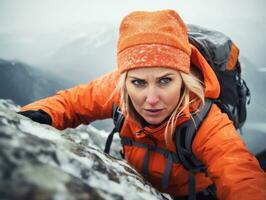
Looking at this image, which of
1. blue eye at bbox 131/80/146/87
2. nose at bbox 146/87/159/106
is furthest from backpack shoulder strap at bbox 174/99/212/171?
blue eye at bbox 131/80/146/87

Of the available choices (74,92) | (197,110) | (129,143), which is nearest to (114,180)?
(197,110)

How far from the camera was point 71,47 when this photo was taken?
7138cm

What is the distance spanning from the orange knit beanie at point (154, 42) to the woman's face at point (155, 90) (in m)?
0.07

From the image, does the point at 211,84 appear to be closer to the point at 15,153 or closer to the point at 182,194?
the point at 182,194

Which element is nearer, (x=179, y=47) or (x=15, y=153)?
(x=15, y=153)

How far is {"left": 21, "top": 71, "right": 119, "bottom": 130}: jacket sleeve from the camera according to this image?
315 centimetres

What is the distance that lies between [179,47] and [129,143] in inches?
46.2

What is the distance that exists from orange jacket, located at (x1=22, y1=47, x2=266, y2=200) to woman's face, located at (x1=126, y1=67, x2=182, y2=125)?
156 mm

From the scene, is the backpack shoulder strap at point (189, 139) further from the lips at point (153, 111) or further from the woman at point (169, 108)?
the lips at point (153, 111)

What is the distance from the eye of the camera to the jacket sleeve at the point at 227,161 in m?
1.93

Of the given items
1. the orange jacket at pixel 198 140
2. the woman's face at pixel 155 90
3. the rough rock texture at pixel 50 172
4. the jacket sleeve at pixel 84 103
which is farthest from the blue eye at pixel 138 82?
the rough rock texture at pixel 50 172

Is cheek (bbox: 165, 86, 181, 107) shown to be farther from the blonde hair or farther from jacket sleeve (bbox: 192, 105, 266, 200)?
jacket sleeve (bbox: 192, 105, 266, 200)

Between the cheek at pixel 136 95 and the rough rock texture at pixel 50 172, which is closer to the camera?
the rough rock texture at pixel 50 172

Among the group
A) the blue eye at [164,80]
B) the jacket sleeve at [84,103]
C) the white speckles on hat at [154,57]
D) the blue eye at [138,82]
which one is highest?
the white speckles on hat at [154,57]
